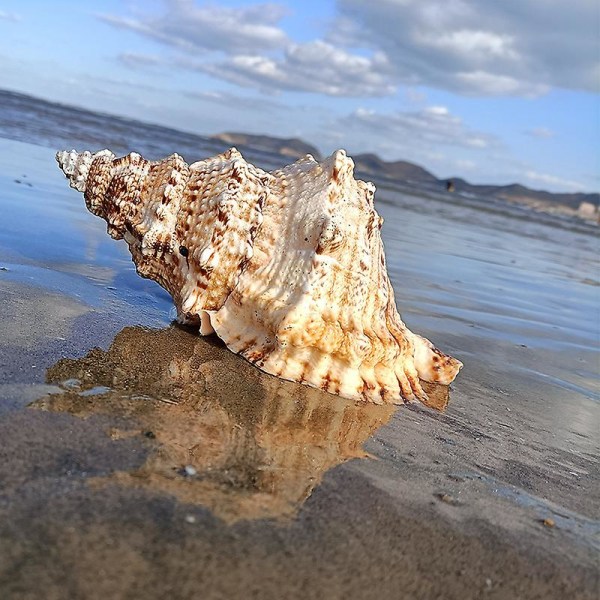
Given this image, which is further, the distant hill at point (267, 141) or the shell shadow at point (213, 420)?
the distant hill at point (267, 141)

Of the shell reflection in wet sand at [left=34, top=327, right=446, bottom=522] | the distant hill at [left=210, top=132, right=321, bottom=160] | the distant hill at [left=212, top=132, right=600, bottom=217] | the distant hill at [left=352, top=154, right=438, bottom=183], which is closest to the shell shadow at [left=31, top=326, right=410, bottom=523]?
the shell reflection in wet sand at [left=34, top=327, right=446, bottom=522]

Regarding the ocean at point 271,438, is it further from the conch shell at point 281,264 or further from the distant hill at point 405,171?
the distant hill at point 405,171

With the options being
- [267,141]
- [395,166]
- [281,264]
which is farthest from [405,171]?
[281,264]

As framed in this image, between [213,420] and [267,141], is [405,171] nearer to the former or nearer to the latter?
[267,141]

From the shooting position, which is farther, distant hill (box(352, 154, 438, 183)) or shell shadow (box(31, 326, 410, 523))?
distant hill (box(352, 154, 438, 183))

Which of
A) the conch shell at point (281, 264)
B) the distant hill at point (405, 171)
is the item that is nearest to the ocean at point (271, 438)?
the conch shell at point (281, 264)

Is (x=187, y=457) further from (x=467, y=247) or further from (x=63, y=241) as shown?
(x=467, y=247)

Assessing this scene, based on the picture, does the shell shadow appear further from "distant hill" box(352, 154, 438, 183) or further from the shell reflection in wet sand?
"distant hill" box(352, 154, 438, 183)

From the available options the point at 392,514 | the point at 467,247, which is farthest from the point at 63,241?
the point at 467,247

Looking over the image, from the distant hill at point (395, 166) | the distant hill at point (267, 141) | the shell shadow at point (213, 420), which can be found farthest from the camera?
the distant hill at point (395, 166)
